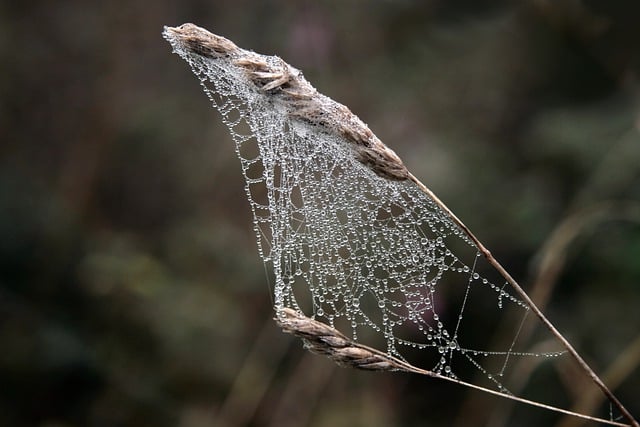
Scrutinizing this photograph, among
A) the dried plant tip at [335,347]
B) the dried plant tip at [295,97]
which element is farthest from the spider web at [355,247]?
the dried plant tip at [335,347]

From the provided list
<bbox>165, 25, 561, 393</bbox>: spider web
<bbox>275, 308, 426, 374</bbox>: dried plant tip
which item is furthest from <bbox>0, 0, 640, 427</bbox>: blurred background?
<bbox>275, 308, 426, 374</bbox>: dried plant tip

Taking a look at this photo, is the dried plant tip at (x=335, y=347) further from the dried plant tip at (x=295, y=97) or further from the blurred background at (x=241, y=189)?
the blurred background at (x=241, y=189)

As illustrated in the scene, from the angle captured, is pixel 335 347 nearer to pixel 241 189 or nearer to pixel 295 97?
pixel 295 97

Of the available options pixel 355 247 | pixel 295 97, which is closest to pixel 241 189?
pixel 355 247

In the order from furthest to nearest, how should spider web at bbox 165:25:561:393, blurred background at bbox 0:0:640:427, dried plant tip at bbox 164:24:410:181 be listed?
1. blurred background at bbox 0:0:640:427
2. spider web at bbox 165:25:561:393
3. dried plant tip at bbox 164:24:410:181

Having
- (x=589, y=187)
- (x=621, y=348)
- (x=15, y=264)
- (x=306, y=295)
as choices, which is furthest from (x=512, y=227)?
(x=15, y=264)

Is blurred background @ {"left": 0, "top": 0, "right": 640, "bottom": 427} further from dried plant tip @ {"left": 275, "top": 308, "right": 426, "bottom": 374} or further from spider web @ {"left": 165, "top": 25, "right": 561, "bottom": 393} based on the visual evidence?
dried plant tip @ {"left": 275, "top": 308, "right": 426, "bottom": 374}
